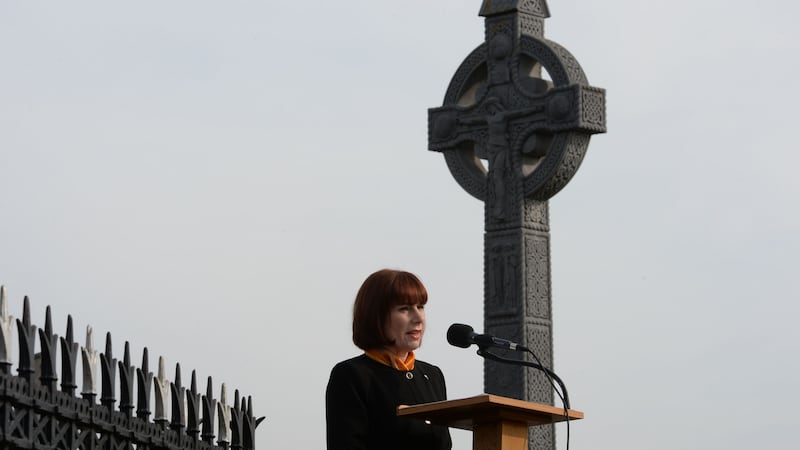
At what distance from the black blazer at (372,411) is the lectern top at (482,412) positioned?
0.33 feet

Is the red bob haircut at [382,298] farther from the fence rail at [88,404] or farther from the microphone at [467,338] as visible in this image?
the fence rail at [88,404]

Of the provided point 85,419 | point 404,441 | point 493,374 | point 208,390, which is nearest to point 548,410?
point 404,441

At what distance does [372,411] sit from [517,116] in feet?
33.7

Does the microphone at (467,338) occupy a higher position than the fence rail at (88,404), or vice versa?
the fence rail at (88,404)

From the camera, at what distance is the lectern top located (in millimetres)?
5242

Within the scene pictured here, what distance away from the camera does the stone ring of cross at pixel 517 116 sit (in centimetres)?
1539

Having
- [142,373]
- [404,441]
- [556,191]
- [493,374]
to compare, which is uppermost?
[556,191]

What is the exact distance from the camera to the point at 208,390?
10594 millimetres

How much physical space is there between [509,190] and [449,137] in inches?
33.2

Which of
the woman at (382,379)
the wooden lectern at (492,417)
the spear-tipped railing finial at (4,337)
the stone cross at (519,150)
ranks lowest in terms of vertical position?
the wooden lectern at (492,417)

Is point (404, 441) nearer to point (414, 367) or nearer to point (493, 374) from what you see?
point (414, 367)

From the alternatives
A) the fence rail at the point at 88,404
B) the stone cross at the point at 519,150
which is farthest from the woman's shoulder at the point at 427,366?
the stone cross at the point at 519,150

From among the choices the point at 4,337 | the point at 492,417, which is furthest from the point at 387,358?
the point at 4,337

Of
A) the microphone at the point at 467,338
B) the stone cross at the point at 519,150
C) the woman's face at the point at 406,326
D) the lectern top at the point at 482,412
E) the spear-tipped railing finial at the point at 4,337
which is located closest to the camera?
the lectern top at the point at 482,412
